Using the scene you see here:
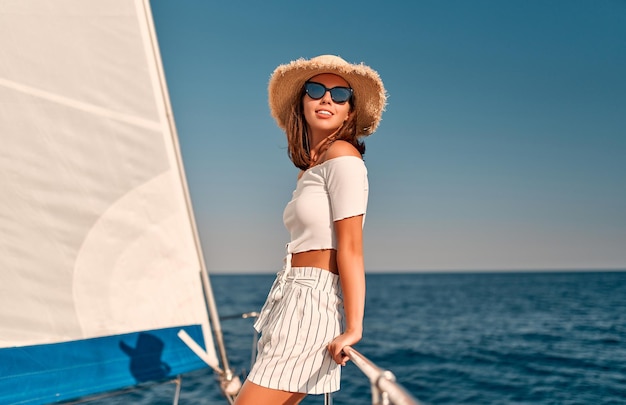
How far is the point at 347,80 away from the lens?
7.81 feet

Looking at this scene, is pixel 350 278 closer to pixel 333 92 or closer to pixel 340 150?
pixel 340 150

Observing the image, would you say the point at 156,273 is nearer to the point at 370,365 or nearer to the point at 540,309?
the point at 370,365

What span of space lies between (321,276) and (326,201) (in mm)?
251

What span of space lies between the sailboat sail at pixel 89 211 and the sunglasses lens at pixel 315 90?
1.31 meters

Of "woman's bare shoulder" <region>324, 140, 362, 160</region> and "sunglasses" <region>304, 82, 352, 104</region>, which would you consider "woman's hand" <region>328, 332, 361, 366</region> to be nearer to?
"woman's bare shoulder" <region>324, 140, 362, 160</region>

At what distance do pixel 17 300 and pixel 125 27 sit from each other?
148 centimetres

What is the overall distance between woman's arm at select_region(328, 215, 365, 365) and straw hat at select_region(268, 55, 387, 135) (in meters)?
0.59

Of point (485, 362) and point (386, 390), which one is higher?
point (386, 390)

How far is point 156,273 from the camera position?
3434mm

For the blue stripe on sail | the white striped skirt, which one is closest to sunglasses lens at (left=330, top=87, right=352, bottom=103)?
the white striped skirt

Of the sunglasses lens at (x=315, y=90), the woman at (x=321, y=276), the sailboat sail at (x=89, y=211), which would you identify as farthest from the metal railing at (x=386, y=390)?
the sailboat sail at (x=89, y=211)

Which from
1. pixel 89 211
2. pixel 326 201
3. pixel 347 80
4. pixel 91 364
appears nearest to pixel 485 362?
pixel 91 364

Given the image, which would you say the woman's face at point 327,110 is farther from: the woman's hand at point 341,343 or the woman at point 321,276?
the woman's hand at point 341,343

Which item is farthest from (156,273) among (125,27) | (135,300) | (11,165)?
(125,27)
